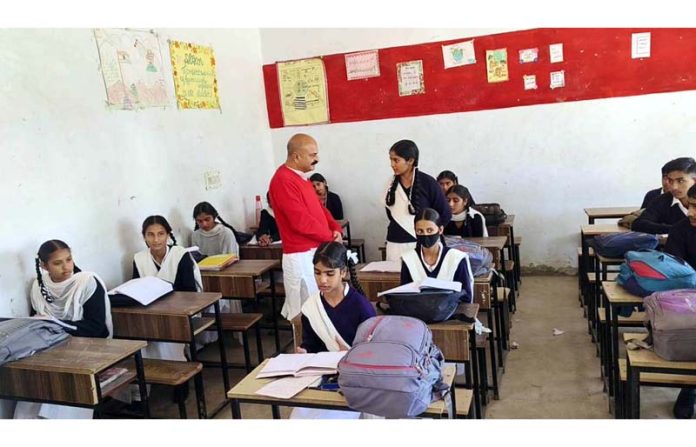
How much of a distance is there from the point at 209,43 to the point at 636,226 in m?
3.66

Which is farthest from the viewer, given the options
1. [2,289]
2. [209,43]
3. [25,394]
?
[209,43]

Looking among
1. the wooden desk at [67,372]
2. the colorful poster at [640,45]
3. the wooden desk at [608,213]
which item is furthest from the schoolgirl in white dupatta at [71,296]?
the colorful poster at [640,45]

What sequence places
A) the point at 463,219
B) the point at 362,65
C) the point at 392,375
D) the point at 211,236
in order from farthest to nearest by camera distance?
1. the point at 362,65
2. the point at 211,236
3. the point at 463,219
4. the point at 392,375

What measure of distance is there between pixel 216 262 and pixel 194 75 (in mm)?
1703

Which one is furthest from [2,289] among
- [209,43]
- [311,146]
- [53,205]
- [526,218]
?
[526,218]

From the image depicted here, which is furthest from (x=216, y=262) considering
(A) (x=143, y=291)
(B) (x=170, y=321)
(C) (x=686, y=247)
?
(C) (x=686, y=247)

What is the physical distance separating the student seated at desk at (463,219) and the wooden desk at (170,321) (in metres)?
1.91

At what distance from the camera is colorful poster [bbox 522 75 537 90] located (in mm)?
5156

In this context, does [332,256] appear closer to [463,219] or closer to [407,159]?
[407,159]

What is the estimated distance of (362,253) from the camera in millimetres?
5750

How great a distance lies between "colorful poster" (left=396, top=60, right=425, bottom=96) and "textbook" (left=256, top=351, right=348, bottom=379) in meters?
3.92

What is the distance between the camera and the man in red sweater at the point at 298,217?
336 centimetres

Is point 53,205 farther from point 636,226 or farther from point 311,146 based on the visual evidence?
point 636,226

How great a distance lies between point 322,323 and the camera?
2.34 m
